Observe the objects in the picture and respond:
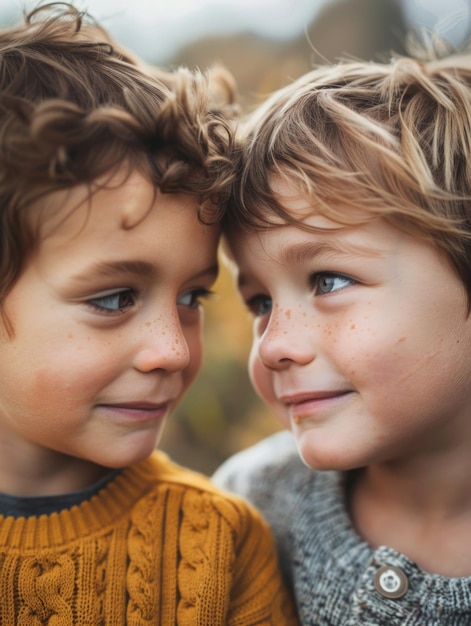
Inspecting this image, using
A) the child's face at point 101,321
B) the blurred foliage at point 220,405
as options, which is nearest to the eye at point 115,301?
the child's face at point 101,321

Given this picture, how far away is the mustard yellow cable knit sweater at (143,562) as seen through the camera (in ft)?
4.74

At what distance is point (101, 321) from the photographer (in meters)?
1.40

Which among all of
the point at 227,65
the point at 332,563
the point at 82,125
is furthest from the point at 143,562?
the point at 227,65

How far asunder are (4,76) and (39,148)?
21cm

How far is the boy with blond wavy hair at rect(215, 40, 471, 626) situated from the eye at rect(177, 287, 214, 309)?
11 cm

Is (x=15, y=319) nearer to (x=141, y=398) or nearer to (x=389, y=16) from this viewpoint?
(x=141, y=398)

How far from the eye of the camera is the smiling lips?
152 cm

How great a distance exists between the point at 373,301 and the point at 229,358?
1.81m

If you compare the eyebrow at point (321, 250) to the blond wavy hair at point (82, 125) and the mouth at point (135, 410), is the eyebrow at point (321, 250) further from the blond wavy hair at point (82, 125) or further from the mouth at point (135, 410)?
the mouth at point (135, 410)

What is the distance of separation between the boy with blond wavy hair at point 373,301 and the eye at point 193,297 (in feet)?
0.36

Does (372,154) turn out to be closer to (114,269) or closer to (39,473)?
(114,269)

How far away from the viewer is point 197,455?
3342 millimetres

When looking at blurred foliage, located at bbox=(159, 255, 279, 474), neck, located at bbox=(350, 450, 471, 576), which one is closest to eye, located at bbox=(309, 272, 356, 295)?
neck, located at bbox=(350, 450, 471, 576)

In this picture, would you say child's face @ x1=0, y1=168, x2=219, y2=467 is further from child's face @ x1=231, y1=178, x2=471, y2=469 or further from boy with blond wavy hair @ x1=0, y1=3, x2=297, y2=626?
child's face @ x1=231, y1=178, x2=471, y2=469
